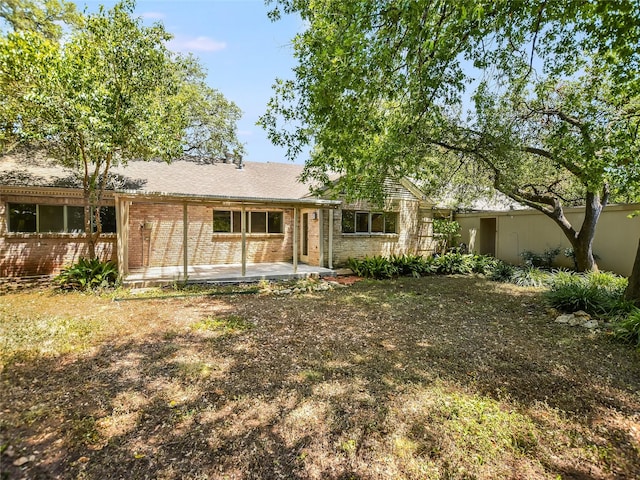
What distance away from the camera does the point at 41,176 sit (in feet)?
35.2

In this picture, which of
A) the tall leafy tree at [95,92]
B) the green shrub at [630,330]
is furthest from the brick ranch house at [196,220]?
the green shrub at [630,330]

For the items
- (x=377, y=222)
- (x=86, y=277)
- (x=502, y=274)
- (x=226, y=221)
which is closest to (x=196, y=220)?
(x=226, y=221)

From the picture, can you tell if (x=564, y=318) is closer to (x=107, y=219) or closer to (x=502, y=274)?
(x=502, y=274)

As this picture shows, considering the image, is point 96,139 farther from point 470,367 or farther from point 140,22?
point 470,367

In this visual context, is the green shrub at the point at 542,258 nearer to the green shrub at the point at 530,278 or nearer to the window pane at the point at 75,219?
the green shrub at the point at 530,278

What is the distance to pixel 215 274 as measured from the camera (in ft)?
34.4

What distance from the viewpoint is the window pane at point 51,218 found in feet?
34.6

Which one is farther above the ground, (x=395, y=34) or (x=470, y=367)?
(x=395, y=34)

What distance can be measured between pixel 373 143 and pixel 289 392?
592 centimetres

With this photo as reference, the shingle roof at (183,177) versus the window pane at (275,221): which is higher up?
the shingle roof at (183,177)

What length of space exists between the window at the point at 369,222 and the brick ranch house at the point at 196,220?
43 millimetres

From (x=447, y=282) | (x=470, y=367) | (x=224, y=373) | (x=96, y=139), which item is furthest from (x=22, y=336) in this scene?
(x=447, y=282)

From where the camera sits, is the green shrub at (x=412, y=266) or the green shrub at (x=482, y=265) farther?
the green shrub at (x=482, y=265)

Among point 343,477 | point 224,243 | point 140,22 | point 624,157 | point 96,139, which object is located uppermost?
point 140,22
